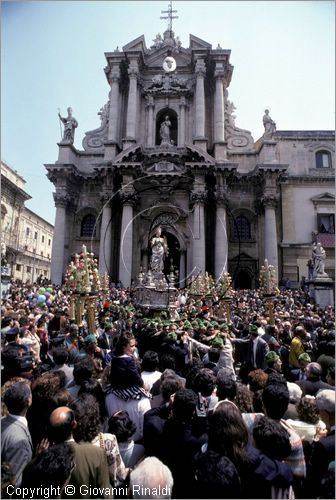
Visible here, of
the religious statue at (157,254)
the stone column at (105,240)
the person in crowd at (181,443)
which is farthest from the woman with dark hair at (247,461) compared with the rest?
the stone column at (105,240)

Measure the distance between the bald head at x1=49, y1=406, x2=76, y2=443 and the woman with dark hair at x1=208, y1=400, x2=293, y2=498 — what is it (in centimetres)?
133

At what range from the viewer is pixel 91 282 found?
1194cm

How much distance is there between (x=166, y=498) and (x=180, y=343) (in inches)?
223

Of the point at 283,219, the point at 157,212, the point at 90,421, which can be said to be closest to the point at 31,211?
the point at 157,212

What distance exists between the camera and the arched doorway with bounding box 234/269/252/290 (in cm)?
3000

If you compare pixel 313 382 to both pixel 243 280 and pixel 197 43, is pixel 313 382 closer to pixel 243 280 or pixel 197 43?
pixel 243 280

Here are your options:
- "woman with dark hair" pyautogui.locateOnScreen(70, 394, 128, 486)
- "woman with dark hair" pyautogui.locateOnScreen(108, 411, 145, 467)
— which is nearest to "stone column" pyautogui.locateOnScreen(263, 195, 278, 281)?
"woman with dark hair" pyautogui.locateOnScreen(108, 411, 145, 467)

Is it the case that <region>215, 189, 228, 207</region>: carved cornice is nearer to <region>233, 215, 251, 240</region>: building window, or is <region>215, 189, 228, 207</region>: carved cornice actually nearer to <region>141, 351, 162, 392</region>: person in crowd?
<region>233, 215, 251, 240</region>: building window

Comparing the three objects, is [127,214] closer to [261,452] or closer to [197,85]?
[197,85]

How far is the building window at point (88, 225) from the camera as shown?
31.3m

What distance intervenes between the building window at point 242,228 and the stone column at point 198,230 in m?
4.14

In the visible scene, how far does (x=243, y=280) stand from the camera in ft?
98.9

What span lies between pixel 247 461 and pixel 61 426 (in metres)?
1.72

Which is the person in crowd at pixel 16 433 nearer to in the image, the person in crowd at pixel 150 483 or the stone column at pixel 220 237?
the person in crowd at pixel 150 483
